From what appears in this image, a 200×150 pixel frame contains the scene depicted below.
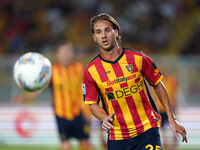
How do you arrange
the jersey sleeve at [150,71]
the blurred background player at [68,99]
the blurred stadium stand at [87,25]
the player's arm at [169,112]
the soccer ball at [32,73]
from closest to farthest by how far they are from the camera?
the player's arm at [169,112] < the jersey sleeve at [150,71] < the soccer ball at [32,73] < the blurred background player at [68,99] < the blurred stadium stand at [87,25]

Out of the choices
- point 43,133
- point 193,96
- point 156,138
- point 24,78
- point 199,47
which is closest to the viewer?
point 156,138

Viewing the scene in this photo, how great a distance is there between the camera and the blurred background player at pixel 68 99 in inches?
256

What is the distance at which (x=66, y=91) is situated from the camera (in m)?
6.64

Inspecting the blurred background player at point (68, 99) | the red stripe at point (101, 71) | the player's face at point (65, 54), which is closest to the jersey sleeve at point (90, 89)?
the red stripe at point (101, 71)

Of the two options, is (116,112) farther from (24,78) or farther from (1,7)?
(1,7)

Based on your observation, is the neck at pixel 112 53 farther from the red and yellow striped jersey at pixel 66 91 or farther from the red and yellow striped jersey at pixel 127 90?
the red and yellow striped jersey at pixel 66 91

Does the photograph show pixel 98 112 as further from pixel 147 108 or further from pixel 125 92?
pixel 147 108

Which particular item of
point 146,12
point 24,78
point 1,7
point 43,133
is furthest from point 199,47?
point 24,78

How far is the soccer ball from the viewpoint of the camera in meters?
4.69

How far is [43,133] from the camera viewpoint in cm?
924

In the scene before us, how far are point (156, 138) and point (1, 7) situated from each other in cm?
1304

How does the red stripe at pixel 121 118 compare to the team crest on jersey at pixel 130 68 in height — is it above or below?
below

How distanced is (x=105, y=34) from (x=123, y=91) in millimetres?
643

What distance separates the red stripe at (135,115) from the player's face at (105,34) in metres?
0.61
